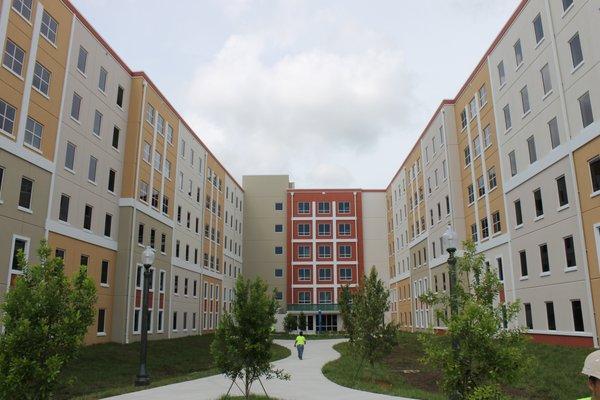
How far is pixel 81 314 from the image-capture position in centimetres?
1028

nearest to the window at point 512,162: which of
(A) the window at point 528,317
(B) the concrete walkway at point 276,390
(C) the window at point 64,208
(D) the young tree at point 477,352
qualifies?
(A) the window at point 528,317

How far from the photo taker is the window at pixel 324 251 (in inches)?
2995

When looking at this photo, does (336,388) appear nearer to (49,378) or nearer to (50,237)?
(49,378)

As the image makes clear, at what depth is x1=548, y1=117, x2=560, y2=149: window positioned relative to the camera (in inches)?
1070

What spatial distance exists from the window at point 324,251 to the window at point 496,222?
42103 mm

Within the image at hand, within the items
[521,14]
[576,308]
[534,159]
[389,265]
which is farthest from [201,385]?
[389,265]

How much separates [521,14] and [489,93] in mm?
6580

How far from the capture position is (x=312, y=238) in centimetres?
7644

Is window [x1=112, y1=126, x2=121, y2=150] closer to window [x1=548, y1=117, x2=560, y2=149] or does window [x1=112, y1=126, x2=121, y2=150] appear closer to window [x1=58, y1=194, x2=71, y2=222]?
window [x1=58, y1=194, x2=71, y2=222]

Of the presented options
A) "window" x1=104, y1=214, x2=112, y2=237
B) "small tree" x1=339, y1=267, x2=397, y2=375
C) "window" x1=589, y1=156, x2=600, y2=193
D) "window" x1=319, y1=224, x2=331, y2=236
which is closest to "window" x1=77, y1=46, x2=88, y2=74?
"window" x1=104, y1=214, x2=112, y2=237

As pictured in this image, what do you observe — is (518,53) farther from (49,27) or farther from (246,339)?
(49,27)

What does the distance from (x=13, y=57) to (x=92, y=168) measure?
30.8 ft

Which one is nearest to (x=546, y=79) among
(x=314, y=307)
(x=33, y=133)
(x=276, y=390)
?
(x=276, y=390)

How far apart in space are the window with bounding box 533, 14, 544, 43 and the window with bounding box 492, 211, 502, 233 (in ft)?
39.0
